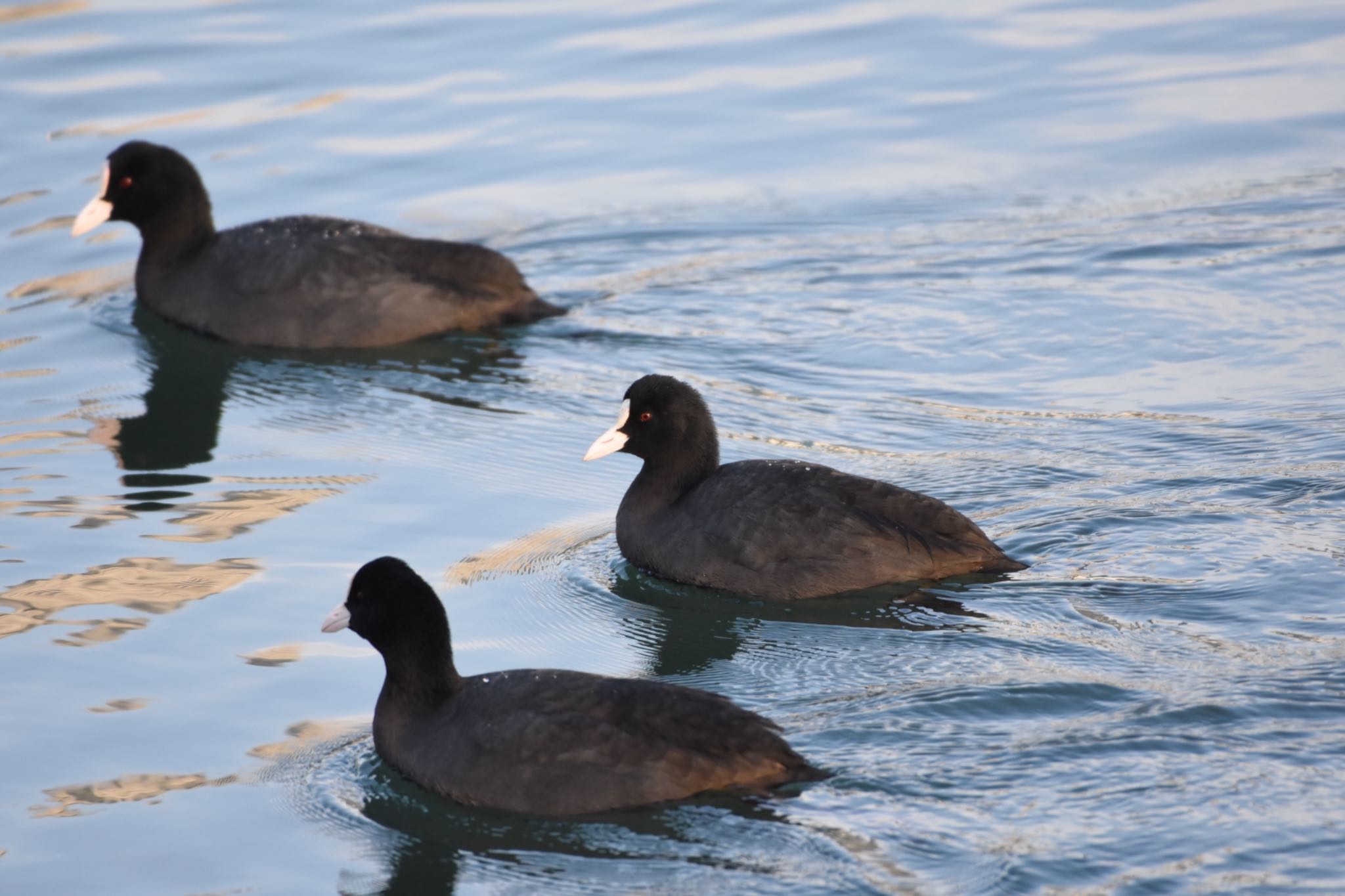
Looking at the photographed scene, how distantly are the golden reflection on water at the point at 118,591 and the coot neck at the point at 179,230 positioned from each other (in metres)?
4.72

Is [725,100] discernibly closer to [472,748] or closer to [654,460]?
[654,460]

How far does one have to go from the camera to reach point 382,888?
7.02m

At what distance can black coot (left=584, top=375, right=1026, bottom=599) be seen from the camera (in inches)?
371

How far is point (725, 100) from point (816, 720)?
38.4 feet

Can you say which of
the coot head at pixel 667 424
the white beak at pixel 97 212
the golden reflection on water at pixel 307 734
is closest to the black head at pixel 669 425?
the coot head at pixel 667 424

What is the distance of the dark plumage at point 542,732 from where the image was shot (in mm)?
7277

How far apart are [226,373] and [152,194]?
1811mm

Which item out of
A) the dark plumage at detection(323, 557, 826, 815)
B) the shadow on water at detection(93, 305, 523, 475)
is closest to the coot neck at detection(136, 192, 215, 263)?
the shadow on water at detection(93, 305, 523, 475)

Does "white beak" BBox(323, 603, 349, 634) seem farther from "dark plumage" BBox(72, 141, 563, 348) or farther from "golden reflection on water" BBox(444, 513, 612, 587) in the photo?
"dark plumage" BBox(72, 141, 563, 348)

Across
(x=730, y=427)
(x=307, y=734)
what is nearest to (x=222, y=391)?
(x=730, y=427)

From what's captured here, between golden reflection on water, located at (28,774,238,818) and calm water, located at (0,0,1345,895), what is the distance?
4 centimetres

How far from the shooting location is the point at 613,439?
33.4 ft

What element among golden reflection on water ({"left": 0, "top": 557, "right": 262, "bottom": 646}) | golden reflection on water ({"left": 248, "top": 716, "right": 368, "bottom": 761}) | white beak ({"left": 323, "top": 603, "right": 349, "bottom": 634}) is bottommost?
golden reflection on water ({"left": 248, "top": 716, "right": 368, "bottom": 761})

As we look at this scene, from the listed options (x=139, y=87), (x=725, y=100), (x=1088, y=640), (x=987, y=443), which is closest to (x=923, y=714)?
(x=1088, y=640)
